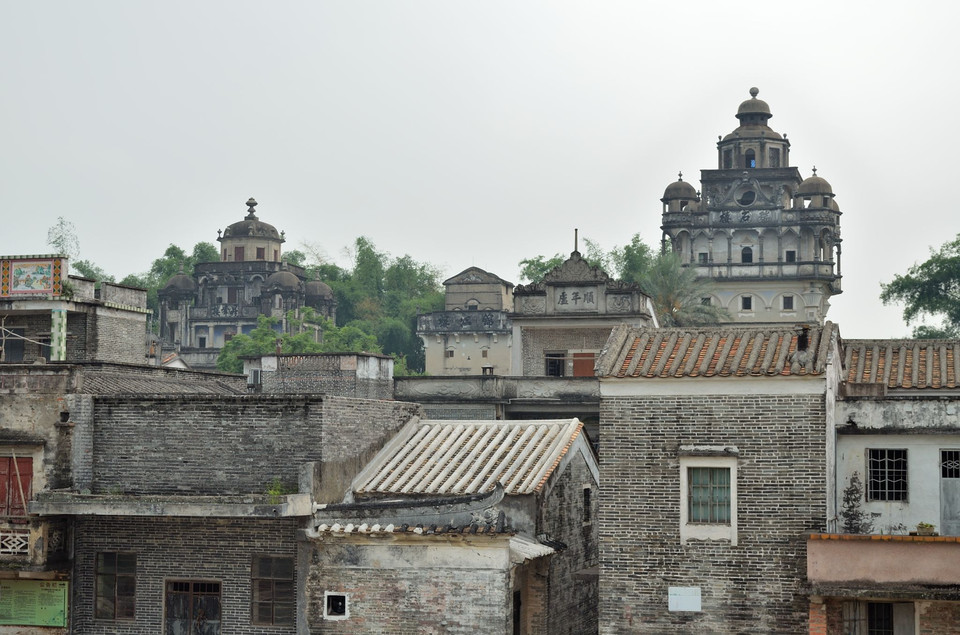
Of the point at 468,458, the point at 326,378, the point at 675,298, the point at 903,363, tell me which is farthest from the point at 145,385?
the point at 675,298

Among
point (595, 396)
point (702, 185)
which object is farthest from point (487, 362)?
point (595, 396)

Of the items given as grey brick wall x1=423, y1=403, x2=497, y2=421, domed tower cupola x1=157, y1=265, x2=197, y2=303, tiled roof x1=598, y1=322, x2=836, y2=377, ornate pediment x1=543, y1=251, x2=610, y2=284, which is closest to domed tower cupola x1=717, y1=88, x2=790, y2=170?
ornate pediment x1=543, y1=251, x2=610, y2=284

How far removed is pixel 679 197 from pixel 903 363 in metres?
59.0

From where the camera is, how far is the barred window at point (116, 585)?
2578cm

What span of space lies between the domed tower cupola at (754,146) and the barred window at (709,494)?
64.7m

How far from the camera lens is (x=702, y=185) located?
8656cm

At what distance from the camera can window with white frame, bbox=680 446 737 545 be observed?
23125 mm

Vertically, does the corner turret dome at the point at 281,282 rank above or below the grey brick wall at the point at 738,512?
above

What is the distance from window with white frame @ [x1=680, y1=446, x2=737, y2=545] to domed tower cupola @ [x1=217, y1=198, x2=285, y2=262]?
277ft

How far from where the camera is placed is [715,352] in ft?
79.2

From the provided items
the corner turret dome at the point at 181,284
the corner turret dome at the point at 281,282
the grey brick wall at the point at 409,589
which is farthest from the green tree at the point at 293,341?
the grey brick wall at the point at 409,589

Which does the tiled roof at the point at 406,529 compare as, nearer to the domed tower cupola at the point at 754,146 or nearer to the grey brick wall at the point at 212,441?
the grey brick wall at the point at 212,441

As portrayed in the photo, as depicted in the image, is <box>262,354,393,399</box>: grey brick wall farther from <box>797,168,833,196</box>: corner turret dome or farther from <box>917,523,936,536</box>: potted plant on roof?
<box>797,168,833,196</box>: corner turret dome

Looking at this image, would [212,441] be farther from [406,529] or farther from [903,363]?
[903,363]
